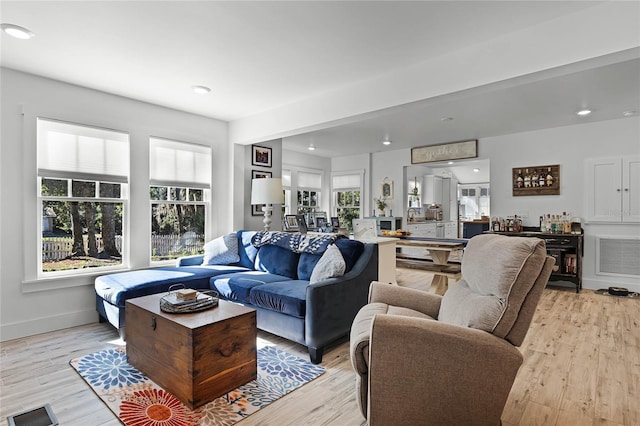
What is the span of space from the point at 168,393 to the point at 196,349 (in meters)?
0.47

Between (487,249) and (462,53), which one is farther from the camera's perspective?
(462,53)

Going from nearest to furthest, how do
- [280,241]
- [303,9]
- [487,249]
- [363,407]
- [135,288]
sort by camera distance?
[363,407]
[487,249]
[303,9]
[135,288]
[280,241]

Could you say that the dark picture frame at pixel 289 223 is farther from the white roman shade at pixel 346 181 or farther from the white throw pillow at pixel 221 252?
the white roman shade at pixel 346 181

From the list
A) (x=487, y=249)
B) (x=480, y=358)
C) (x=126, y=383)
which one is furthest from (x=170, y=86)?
(x=480, y=358)

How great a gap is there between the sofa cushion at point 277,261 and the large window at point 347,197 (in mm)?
4433

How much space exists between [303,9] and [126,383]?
108 inches

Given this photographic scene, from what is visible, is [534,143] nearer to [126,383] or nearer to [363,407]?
[363,407]

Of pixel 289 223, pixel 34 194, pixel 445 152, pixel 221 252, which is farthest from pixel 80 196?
pixel 445 152

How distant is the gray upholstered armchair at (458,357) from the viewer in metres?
1.55

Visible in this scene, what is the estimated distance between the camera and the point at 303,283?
3256mm

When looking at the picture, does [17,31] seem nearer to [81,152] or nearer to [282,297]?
[81,152]

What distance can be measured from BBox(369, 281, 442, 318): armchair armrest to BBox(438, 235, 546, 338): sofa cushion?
43 centimetres

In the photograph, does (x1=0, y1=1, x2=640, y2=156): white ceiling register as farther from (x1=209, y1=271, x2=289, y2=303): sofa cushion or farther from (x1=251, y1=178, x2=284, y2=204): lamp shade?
(x1=209, y1=271, x2=289, y2=303): sofa cushion

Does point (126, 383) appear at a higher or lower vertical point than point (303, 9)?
lower
